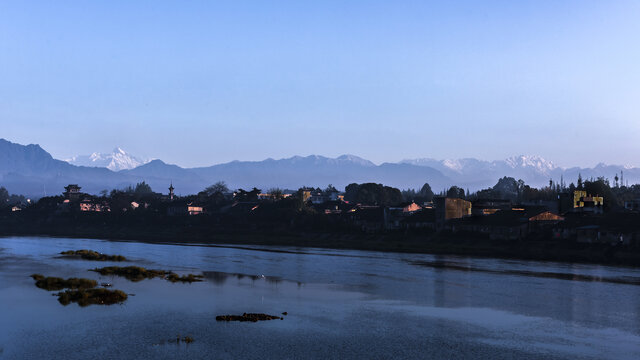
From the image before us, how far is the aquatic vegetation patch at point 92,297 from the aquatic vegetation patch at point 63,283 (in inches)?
132

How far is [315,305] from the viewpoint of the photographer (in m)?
43.7

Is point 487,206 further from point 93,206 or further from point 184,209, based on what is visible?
point 93,206

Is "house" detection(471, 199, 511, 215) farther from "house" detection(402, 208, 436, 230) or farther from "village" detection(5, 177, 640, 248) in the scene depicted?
"house" detection(402, 208, 436, 230)

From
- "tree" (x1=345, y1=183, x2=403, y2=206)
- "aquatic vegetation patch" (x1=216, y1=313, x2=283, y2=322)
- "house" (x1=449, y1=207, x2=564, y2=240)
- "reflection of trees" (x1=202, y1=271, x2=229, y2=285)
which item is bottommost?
"aquatic vegetation patch" (x1=216, y1=313, x2=283, y2=322)

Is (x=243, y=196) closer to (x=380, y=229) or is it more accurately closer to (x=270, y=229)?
(x=270, y=229)

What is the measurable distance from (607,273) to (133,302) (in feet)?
151

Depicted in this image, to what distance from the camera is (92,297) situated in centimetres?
4419

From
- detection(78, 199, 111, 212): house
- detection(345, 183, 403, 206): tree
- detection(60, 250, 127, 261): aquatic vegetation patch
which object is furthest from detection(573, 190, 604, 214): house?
detection(78, 199, 111, 212): house

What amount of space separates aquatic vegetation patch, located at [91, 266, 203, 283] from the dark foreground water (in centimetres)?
162

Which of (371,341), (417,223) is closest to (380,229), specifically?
(417,223)

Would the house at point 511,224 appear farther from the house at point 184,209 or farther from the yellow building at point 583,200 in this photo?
the house at point 184,209

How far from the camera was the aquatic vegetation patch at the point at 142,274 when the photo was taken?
55737mm

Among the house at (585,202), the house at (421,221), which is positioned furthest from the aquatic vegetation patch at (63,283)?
the house at (585,202)

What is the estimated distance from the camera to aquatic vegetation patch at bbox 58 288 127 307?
42719 mm
